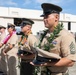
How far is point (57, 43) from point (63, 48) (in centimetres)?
11

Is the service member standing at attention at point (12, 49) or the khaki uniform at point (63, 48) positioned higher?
the khaki uniform at point (63, 48)

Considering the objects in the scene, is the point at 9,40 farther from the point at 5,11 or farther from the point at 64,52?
the point at 5,11

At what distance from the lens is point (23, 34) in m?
4.80

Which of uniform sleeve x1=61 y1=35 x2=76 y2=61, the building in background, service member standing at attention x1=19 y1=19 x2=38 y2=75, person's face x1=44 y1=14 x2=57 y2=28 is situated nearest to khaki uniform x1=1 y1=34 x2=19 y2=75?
service member standing at attention x1=19 y1=19 x2=38 y2=75

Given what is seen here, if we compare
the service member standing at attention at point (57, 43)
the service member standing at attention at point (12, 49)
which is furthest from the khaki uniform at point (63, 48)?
the service member standing at attention at point (12, 49)

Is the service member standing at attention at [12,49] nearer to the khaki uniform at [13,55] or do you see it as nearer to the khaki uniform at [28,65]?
the khaki uniform at [13,55]

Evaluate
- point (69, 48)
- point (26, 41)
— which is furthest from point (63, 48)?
point (26, 41)

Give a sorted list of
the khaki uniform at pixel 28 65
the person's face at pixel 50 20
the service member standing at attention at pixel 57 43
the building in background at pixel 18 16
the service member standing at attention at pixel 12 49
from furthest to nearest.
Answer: the building in background at pixel 18 16 → the service member standing at attention at pixel 12 49 → the khaki uniform at pixel 28 65 → the person's face at pixel 50 20 → the service member standing at attention at pixel 57 43

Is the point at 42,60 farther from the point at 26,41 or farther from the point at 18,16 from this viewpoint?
the point at 18,16

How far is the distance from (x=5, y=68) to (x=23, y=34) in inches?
107

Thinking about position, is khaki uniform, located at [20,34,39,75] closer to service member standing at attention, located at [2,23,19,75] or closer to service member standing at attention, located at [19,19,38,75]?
service member standing at attention, located at [19,19,38,75]

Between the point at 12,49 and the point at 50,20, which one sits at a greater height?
the point at 50,20

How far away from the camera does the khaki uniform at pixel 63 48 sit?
8.54 ft

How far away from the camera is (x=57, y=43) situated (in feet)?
8.86
